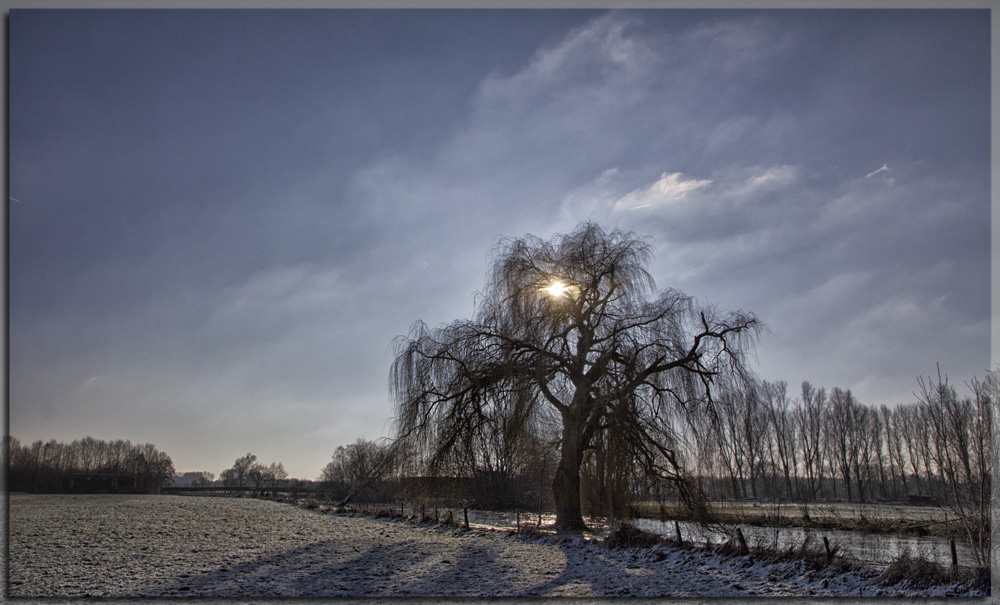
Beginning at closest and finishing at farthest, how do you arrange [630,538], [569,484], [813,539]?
1. [813,539]
2. [630,538]
3. [569,484]

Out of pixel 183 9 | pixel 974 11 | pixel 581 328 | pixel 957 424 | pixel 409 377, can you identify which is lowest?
pixel 957 424

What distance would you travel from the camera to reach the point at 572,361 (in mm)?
11773

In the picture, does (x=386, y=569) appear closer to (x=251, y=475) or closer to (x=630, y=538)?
(x=630, y=538)

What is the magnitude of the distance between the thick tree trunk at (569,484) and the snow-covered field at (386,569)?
0.86 metres

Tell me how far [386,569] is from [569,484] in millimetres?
4527

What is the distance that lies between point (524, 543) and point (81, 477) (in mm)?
54249

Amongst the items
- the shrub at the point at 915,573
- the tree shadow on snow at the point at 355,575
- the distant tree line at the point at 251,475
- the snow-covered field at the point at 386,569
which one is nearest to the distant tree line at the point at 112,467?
the distant tree line at the point at 251,475

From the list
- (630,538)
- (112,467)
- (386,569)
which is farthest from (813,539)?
(112,467)

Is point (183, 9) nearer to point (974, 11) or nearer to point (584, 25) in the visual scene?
point (584, 25)

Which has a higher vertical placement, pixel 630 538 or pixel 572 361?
pixel 572 361

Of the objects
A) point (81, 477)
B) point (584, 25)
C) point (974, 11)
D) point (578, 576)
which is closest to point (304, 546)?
point (578, 576)

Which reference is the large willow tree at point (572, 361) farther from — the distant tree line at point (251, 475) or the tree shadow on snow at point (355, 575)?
the distant tree line at point (251, 475)

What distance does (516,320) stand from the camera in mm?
12281

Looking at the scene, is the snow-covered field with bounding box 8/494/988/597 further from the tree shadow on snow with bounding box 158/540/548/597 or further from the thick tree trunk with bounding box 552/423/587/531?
the thick tree trunk with bounding box 552/423/587/531
